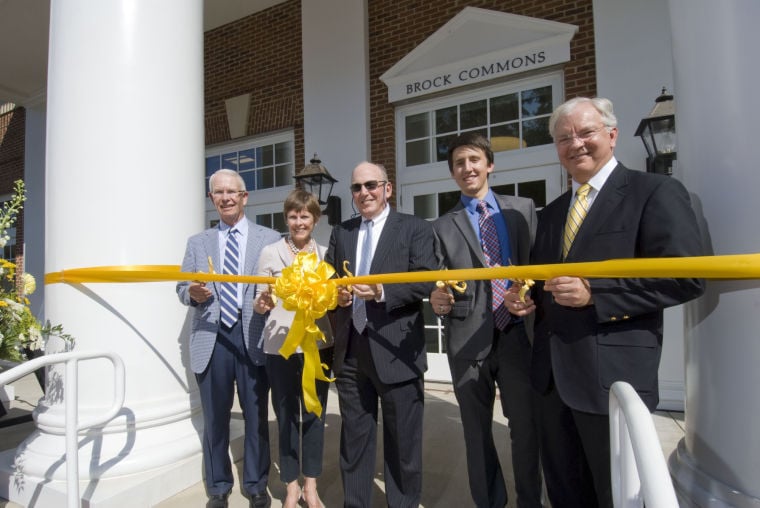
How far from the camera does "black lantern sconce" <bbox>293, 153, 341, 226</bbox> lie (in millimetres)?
5578

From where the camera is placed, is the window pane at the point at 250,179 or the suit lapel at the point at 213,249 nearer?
the suit lapel at the point at 213,249

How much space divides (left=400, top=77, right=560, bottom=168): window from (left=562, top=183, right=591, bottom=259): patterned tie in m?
3.77

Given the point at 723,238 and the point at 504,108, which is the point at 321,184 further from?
the point at 723,238

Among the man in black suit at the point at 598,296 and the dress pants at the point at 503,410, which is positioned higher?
the man in black suit at the point at 598,296

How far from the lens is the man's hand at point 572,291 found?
5.03 ft

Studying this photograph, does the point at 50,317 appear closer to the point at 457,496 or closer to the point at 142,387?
the point at 142,387

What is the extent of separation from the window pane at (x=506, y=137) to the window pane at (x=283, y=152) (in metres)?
3.10

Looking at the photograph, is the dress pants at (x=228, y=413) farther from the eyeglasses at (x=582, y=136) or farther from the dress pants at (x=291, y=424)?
the eyeglasses at (x=582, y=136)

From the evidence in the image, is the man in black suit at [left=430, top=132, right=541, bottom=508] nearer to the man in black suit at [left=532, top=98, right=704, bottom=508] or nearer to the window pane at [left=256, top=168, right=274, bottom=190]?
the man in black suit at [left=532, top=98, right=704, bottom=508]

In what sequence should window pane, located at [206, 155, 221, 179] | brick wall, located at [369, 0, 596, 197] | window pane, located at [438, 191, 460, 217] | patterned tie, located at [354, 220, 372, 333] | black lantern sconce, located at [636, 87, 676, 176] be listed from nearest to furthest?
patterned tie, located at [354, 220, 372, 333] → black lantern sconce, located at [636, 87, 676, 176] → brick wall, located at [369, 0, 596, 197] → window pane, located at [438, 191, 460, 217] → window pane, located at [206, 155, 221, 179]

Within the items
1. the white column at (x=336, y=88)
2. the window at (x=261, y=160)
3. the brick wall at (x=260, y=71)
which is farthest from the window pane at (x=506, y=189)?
the window at (x=261, y=160)

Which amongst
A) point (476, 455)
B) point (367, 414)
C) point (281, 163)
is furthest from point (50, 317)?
point (281, 163)

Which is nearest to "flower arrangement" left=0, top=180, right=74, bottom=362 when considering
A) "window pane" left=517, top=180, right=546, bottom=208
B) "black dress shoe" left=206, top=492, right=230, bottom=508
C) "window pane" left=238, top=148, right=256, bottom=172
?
"black dress shoe" left=206, top=492, right=230, bottom=508

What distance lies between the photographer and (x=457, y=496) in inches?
109
